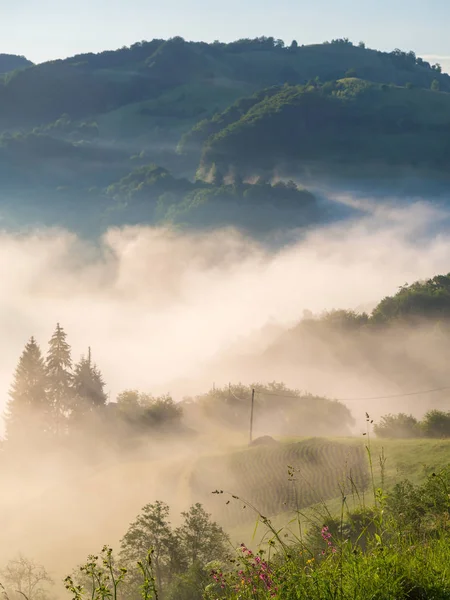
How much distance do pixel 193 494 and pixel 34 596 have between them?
23598 mm

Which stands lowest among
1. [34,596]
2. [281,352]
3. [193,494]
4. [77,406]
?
[34,596]

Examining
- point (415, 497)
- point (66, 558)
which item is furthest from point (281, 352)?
point (415, 497)

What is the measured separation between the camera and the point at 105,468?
79.0 m

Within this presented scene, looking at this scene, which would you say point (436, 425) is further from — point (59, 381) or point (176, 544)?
point (59, 381)

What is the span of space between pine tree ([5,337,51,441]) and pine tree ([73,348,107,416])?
5020 mm

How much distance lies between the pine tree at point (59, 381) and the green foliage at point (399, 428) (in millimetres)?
41885

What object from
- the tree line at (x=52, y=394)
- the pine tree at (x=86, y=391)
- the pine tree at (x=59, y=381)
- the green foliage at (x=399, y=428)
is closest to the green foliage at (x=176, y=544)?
the green foliage at (x=399, y=428)

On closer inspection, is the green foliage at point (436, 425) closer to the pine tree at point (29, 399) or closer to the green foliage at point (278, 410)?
the green foliage at point (278, 410)

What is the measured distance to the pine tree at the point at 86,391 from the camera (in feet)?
320

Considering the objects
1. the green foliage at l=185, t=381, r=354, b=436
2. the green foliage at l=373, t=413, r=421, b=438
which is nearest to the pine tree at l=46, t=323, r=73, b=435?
the green foliage at l=185, t=381, r=354, b=436

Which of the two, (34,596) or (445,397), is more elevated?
(445,397)

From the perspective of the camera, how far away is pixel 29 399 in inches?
3976

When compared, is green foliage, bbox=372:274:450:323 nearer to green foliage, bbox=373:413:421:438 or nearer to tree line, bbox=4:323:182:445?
tree line, bbox=4:323:182:445

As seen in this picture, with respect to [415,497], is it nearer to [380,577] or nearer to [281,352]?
[380,577]
